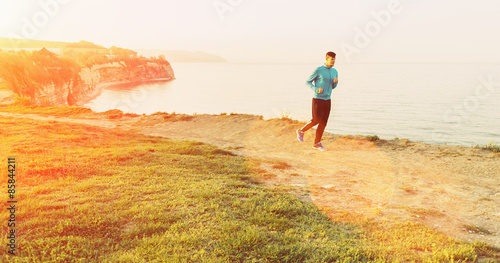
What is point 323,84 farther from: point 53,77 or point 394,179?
point 53,77

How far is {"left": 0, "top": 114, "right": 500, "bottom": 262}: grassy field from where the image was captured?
4.18m

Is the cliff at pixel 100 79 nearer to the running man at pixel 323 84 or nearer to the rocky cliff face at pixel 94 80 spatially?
the rocky cliff face at pixel 94 80

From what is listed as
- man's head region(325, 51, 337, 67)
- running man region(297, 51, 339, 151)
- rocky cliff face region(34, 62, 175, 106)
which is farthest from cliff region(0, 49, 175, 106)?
man's head region(325, 51, 337, 67)

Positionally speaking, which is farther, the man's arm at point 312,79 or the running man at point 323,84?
the man's arm at point 312,79

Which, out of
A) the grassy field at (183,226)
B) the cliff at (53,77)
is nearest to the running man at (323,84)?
the grassy field at (183,226)

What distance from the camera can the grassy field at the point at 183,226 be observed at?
13.7 ft

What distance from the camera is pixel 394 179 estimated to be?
8.97 metres

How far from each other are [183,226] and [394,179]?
681 cm

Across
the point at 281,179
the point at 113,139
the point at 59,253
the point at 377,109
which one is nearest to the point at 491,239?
the point at 281,179

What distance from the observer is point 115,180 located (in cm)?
724

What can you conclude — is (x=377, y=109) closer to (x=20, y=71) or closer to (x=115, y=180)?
(x=115, y=180)

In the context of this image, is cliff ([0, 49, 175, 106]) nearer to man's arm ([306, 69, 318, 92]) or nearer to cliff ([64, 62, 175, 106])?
cliff ([64, 62, 175, 106])

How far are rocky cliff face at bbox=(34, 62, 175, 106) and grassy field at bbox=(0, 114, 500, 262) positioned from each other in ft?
225

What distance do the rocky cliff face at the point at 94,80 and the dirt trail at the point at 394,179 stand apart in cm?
6762
